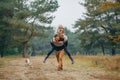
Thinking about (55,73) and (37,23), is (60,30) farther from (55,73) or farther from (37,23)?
(37,23)

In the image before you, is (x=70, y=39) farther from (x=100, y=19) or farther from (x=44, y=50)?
(x=100, y=19)

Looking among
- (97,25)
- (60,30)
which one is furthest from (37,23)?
(60,30)

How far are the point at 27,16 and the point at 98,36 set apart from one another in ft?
52.8

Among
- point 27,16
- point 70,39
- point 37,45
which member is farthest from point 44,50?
point 27,16

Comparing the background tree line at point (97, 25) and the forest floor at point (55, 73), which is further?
the background tree line at point (97, 25)

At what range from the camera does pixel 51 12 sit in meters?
52.4

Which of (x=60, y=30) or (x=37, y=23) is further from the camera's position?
(x=37, y=23)

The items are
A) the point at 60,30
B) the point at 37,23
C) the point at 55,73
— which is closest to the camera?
the point at 55,73

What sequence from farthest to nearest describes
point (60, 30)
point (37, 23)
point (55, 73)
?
point (37, 23) → point (60, 30) → point (55, 73)

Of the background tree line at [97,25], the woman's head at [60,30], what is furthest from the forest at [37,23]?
the woman's head at [60,30]

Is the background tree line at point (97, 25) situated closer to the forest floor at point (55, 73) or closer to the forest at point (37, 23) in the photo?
the forest at point (37, 23)

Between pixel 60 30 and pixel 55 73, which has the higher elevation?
pixel 60 30

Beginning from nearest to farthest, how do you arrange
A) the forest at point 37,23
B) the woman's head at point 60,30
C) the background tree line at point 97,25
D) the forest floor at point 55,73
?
the forest floor at point 55,73 < the woman's head at point 60,30 < the forest at point 37,23 < the background tree line at point 97,25

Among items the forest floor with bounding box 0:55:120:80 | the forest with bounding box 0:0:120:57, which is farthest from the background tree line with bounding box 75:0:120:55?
the forest floor with bounding box 0:55:120:80
